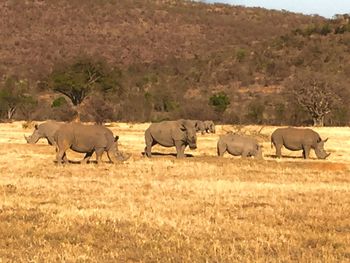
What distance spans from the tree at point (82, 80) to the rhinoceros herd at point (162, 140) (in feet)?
102

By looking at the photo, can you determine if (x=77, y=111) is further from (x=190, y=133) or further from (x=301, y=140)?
(x=190, y=133)

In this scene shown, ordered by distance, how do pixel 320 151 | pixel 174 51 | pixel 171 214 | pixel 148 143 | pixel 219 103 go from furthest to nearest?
pixel 174 51
pixel 219 103
pixel 320 151
pixel 148 143
pixel 171 214

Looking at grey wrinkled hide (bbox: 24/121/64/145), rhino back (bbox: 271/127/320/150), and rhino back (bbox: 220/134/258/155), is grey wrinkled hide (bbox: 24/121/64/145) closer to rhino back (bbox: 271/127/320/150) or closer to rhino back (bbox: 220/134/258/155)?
rhino back (bbox: 220/134/258/155)

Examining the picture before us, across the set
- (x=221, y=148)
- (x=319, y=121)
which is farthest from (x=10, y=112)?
(x=221, y=148)

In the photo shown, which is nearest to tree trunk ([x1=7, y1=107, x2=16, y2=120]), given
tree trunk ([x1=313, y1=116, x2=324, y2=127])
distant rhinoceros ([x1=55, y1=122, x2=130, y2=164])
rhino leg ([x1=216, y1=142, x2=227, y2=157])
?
tree trunk ([x1=313, y1=116, x2=324, y2=127])

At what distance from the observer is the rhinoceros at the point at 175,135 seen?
2455 centimetres

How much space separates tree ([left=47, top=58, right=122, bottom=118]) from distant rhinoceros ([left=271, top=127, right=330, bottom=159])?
3613cm

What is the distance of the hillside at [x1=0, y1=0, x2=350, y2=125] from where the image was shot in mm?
69375

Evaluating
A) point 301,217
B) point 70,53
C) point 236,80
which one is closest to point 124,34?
point 70,53

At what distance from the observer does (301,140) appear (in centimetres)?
2744

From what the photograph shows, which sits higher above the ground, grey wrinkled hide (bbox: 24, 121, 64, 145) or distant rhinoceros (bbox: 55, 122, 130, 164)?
distant rhinoceros (bbox: 55, 122, 130, 164)

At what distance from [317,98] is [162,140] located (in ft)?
118

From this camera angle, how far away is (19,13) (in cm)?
12338

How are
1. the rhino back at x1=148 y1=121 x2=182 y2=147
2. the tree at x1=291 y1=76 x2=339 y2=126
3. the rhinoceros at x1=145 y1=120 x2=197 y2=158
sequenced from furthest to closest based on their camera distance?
the tree at x1=291 y1=76 x2=339 y2=126 < the rhino back at x1=148 y1=121 x2=182 y2=147 < the rhinoceros at x1=145 y1=120 x2=197 y2=158
